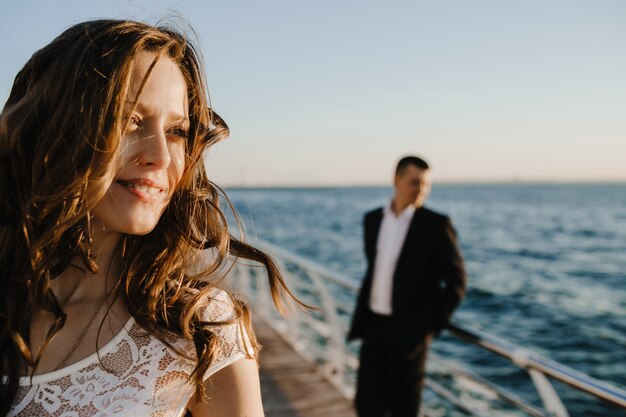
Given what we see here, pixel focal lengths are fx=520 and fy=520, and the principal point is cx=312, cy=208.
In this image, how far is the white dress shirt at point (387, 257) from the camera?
3.57 m

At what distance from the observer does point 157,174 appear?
1.09 meters

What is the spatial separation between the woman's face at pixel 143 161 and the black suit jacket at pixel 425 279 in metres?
2.52

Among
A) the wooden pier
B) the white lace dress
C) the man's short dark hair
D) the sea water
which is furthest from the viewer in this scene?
the sea water

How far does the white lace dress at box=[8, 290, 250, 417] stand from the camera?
100cm

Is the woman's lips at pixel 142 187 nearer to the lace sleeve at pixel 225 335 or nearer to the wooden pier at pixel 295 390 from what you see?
the lace sleeve at pixel 225 335

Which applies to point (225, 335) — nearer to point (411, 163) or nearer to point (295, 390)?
point (411, 163)

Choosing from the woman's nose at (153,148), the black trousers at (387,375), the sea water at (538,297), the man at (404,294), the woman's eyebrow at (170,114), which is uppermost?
the woman's eyebrow at (170,114)

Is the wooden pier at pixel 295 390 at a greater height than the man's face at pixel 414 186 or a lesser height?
lesser

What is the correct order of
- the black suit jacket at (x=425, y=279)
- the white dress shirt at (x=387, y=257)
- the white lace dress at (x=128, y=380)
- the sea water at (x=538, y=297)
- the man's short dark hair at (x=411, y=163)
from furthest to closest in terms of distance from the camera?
the sea water at (x=538, y=297)
the man's short dark hair at (x=411, y=163)
the white dress shirt at (x=387, y=257)
the black suit jacket at (x=425, y=279)
the white lace dress at (x=128, y=380)

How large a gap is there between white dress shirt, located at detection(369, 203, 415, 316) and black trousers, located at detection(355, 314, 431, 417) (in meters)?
0.11

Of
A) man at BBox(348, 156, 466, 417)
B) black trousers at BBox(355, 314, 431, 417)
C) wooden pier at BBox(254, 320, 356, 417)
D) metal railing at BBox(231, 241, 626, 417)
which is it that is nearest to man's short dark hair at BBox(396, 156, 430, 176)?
man at BBox(348, 156, 466, 417)

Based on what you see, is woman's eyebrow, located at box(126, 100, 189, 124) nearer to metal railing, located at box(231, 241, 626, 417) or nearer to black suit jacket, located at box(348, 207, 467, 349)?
metal railing, located at box(231, 241, 626, 417)

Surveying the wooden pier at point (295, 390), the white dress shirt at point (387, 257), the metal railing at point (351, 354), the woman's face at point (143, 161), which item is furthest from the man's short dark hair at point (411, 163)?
the woman's face at point (143, 161)

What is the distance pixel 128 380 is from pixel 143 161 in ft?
1.47
